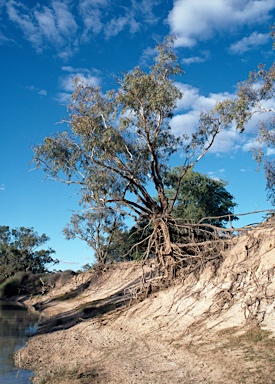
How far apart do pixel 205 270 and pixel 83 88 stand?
37.7 ft

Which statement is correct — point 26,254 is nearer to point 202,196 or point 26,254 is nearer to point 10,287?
point 10,287

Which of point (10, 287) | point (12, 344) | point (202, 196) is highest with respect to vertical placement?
point (202, 196)

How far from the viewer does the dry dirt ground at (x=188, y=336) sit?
9.94 m

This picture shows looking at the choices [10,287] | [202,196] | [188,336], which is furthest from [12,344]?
[10,287]

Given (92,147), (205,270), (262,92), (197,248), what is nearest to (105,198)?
(92,147)

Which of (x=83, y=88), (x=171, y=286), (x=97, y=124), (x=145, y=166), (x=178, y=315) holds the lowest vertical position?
(x=178, y=315)

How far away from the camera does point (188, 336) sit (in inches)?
508

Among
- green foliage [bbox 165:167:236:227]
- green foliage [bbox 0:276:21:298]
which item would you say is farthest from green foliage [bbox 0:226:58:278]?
green foliage [bbox 165:167:236:227]

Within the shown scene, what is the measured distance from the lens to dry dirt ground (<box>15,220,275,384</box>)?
9938 mm

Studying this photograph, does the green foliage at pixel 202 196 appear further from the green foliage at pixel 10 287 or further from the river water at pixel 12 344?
the green foliage at pixel 10 287

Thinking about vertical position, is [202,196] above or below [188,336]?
above

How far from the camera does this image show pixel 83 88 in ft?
71.9

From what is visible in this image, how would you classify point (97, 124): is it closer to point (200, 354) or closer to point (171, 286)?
point (171, 286)

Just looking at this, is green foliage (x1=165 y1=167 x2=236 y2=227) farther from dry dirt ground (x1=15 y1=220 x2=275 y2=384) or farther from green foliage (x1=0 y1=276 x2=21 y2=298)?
green foliage (x1=0 y1=276 x2=21 y2=298)
